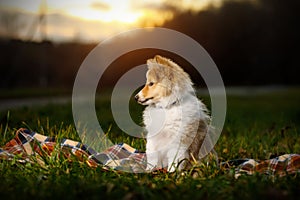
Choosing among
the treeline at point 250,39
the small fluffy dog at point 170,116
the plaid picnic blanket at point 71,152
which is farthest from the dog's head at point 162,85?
the treeline at point 250,39

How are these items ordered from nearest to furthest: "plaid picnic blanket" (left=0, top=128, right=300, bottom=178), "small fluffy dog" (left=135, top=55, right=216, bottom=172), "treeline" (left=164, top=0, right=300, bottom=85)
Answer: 1. "plaid picnic blanket" (left=0, top=128, right=300, bottom=178)
2. "small fluffy dog" (left=135, top=55, right=216, bottom=172)
3. "treeline" (left=164, top=0, right=300, bottom=85)

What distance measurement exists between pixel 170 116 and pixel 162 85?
11.8 inches

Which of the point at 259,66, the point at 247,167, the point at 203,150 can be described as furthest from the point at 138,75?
the point at 259,66

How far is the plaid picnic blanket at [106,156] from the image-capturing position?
3859 millimetres

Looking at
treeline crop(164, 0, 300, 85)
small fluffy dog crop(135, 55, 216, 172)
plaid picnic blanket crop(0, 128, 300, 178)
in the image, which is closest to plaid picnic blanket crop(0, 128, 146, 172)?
plaid picnic blanket crop(0, 128, 300, 178)

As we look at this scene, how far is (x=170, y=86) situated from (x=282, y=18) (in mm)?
22105

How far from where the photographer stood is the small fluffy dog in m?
3.97

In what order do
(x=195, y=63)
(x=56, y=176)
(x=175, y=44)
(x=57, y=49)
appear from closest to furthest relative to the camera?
1. (x=56, y=176)
2. (x=195, y=63)
3. (x=175, y=44)
4. (x=57, y=49)

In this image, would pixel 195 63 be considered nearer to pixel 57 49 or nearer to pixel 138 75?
pixel 138 75

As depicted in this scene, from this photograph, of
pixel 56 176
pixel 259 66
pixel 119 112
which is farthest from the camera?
pixel 259 66

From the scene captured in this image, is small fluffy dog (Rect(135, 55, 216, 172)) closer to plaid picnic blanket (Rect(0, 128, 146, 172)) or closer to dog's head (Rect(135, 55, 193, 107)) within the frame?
dog's head (Rect(135, 55, 193, 107))

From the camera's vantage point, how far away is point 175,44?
7.47 metres

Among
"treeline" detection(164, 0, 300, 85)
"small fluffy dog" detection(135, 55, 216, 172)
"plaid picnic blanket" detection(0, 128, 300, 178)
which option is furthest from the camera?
"treeline" detection(164, 0, 300, 85)

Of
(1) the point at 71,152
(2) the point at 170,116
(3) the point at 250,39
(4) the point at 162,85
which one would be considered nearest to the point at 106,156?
(1) the point at 71,152
